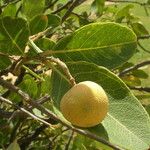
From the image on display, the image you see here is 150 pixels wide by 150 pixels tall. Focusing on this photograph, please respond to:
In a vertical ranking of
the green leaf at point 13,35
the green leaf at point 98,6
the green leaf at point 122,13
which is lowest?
the green leaf at point 122,13

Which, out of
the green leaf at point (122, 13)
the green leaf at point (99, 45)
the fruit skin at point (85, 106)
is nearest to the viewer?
the fruit skin at point (85, 106)

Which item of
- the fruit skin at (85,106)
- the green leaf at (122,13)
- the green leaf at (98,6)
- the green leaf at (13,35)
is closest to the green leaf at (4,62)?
the green leaf at (13,35)

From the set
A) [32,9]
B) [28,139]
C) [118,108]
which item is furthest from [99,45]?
[28,139]

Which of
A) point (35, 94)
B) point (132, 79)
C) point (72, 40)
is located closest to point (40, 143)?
point (132, 79)

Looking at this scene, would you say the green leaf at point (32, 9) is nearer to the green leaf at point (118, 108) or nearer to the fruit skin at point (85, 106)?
the green leaf at point (118, 108)

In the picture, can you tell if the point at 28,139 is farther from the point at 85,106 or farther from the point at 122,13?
the point at 85,106

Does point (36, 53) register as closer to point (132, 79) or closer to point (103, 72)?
point (103, 72)
